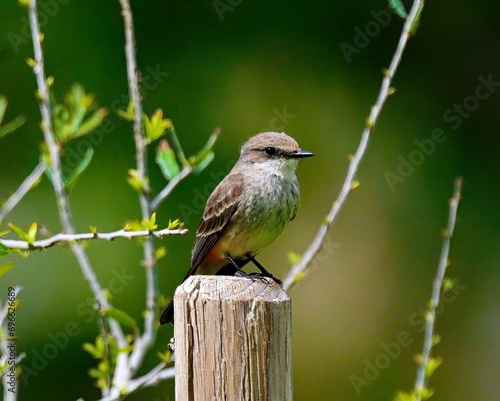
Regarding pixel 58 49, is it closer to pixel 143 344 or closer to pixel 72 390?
pixel 72 390

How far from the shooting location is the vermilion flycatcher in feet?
14.9

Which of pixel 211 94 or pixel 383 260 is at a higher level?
pixel 211 94

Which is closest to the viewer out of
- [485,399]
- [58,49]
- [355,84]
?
[58,49]

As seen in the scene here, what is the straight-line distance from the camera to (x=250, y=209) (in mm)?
4551

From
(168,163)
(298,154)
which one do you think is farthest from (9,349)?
(298,154)

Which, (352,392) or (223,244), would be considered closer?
(223,244)

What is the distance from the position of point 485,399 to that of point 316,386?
63.5 inches

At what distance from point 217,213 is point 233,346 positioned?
2239 millimetres

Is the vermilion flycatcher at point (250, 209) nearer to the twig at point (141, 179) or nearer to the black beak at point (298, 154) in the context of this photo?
the black beak at point (298, 154)

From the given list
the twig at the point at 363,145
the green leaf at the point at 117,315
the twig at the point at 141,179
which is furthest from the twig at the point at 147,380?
the twig at the point at 363,145

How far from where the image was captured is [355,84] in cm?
862

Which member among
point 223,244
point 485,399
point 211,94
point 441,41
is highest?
point 441,41

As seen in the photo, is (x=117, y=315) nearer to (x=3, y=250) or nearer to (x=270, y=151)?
(x=3, y=250)

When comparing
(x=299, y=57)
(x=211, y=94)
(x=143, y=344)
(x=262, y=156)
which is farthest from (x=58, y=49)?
(x=143, y=344)
